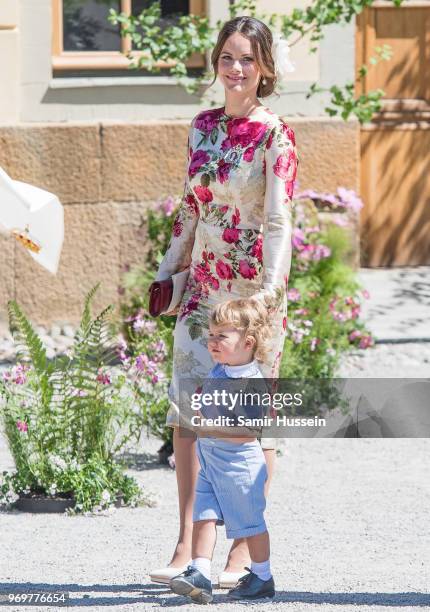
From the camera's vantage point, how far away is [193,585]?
449cm

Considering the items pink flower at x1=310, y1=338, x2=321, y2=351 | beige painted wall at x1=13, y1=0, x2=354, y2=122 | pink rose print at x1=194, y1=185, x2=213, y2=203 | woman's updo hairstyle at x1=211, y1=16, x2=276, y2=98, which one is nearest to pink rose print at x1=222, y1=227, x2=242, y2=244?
pink rose print at x1=194, y1=185, x2=213, y2=203

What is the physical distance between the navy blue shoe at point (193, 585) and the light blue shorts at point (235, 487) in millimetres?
157

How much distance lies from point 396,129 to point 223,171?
20.2ft

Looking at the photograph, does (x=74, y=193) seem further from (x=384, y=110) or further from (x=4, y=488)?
(x=4, y=488)

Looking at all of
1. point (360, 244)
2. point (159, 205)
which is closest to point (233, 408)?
point (159, 205)

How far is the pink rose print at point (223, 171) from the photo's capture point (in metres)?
4.77

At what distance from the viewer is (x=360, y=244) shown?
10.8 meters

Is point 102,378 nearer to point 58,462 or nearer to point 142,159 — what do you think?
point 58,462

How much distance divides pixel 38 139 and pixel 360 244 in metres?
2.62

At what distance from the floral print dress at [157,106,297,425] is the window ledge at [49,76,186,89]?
4983 mm

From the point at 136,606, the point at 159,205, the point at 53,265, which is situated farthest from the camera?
the point at 159,205

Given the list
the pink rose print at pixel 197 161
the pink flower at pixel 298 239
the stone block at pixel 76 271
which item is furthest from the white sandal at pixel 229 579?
the stone block at pixel 76 271

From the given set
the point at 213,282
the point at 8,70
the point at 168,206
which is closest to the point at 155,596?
the point at 213,282

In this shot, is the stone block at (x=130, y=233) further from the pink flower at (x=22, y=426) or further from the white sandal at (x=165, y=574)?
the white sandal at (x=165, y=574)
